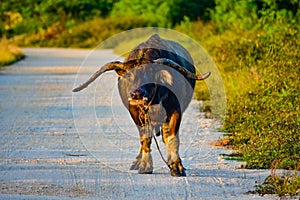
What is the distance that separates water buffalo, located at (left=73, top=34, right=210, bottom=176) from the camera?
8.41 m

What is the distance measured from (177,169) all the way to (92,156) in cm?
158

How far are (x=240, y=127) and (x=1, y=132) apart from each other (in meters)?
3.14

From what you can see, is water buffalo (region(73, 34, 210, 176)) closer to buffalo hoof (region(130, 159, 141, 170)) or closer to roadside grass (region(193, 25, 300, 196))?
buffalo hoof (region(130, 159, 141, 170))

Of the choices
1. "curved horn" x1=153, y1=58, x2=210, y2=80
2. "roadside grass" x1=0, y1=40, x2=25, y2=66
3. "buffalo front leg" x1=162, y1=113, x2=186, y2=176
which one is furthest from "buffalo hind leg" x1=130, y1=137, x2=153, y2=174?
"roadside grass" x1=0, y1=40, x2=25, y2=66

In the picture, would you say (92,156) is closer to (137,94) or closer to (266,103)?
(137,94)

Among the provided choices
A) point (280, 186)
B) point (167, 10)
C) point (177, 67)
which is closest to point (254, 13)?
point (167, 10)

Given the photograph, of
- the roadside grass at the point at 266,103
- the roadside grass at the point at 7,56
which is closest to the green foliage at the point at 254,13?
the roadside grass at the point at 266,103

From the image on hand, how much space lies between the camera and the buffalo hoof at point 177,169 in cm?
858

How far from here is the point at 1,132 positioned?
11.7 meters

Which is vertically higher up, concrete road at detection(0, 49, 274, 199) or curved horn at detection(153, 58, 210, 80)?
curved horn at detection(153, 58, 210, 80)

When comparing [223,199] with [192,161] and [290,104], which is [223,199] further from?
[290,104]

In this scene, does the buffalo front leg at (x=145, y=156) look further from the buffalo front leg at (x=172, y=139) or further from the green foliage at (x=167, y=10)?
the green foliage at (x=167, y=10)

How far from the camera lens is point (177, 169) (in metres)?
8.61

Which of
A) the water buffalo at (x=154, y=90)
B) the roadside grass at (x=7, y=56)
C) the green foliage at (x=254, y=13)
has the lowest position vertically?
the roadside grass at (x=7, y=56)
